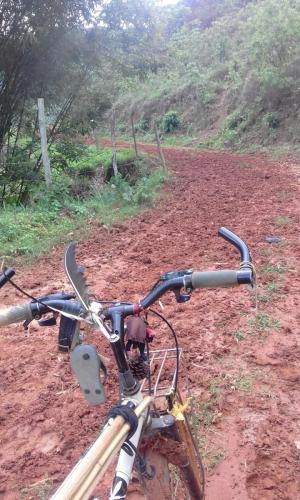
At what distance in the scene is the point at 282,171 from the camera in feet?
37.7

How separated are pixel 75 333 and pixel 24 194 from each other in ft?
28.4

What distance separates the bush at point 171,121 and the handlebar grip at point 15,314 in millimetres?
24312

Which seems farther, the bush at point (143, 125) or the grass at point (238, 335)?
the bush at point (143, 125)

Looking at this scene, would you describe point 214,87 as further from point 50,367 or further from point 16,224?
point 50,367

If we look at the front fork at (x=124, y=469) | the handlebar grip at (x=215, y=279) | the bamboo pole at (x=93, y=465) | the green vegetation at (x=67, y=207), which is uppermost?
the handlebar grip at (x=215, y=279)

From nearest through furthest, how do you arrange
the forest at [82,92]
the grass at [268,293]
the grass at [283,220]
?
the grass at [268,293]
the grass at [283,220]
the forest at [82,92]

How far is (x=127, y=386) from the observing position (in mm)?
1469

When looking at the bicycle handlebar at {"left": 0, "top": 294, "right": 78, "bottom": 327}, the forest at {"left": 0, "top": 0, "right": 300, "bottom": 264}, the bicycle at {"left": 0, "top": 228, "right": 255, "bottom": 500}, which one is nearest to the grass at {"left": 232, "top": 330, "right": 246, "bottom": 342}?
the bicycle at {"left": 0, "top": 228, "right": 255, "bottom": 500}

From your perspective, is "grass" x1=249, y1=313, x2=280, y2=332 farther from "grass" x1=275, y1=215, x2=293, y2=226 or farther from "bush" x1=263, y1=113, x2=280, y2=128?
"bush" x1=263, y1=113, x2=280, y2=128

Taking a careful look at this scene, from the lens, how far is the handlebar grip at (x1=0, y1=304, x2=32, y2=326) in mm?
1516

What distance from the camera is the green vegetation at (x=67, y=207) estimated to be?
657 cm

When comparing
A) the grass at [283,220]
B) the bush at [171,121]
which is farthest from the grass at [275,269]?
the bush at [171,121]

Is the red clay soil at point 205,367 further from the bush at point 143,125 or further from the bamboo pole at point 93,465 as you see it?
the bush at point 143,125

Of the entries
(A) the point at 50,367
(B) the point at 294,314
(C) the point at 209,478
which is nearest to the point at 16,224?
(A) the point at 50,367
